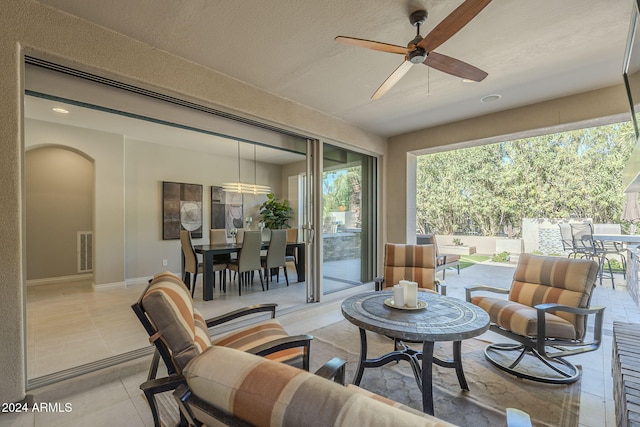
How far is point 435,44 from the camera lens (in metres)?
1.81

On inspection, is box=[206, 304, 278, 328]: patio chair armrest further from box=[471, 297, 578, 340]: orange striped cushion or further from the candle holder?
the candle holder

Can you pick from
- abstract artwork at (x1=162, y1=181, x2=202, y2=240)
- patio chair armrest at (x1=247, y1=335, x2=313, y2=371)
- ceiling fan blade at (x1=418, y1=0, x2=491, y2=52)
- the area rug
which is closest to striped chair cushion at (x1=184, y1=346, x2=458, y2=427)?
patio chair armrest at (x1=247, y1=335, x2=313, y2=371)

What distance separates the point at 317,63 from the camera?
2.62m

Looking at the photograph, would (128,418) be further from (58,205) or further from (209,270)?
(58,205)

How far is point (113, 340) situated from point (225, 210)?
4.08 meters

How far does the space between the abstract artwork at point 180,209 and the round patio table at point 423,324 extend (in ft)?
15.8

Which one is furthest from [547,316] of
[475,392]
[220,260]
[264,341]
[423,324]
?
[220,260]

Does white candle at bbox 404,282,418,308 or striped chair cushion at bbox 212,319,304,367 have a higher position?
white candle at bbox 404,282,418,308

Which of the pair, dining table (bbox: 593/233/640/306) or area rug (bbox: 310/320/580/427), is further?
dining table (bbox: 593/233/640/306)

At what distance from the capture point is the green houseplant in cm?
705

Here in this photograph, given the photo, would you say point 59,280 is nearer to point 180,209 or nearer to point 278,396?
point 180,209

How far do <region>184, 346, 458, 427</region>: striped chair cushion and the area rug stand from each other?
155 centimetres

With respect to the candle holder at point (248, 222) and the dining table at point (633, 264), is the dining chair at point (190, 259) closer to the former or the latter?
the candle holder at point (248, 222)

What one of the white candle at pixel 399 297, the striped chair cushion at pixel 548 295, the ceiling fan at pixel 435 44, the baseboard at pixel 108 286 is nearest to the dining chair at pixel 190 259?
the baseboard at pixel 108 286
